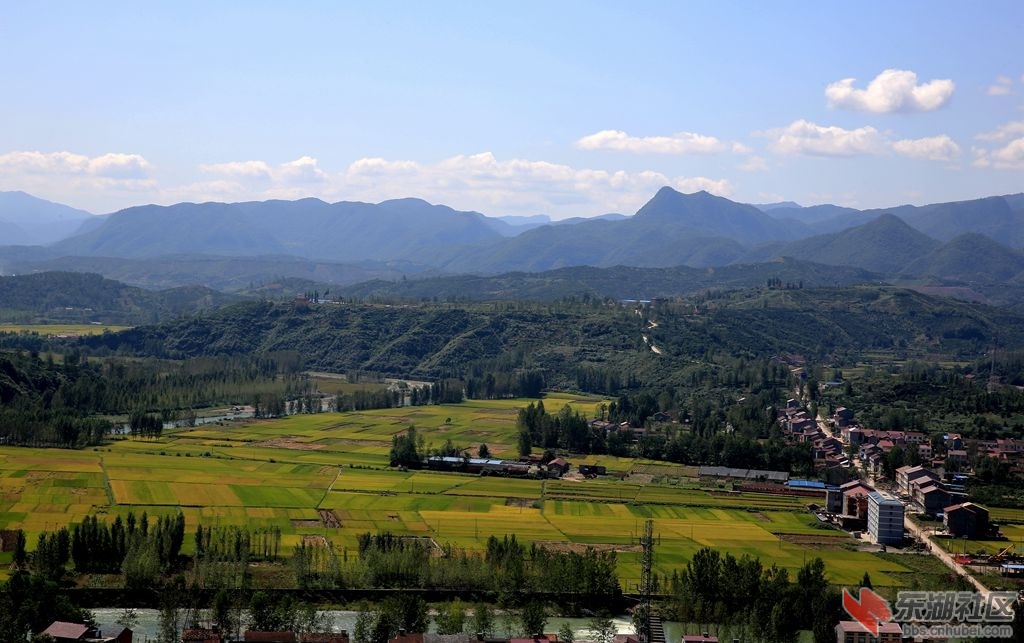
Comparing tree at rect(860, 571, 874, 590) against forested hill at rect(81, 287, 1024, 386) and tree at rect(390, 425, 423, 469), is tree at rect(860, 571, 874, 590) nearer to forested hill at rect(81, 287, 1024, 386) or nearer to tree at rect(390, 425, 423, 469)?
tree at rect(390, 425, 423, 469)

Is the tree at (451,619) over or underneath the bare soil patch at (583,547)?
over

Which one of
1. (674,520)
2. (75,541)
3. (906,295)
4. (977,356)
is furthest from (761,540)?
(906,295)

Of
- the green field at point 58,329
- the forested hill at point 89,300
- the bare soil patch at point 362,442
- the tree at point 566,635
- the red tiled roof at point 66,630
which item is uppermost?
the forested hill at point 89,300

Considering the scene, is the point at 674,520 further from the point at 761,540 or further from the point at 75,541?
the point at 75,541

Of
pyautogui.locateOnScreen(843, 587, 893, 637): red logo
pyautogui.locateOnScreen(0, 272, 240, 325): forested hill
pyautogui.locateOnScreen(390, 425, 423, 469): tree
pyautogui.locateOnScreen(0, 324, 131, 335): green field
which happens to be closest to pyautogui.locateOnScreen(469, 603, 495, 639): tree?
pyautogui.locateOnScreen(843, 587, 893, 637): red logo

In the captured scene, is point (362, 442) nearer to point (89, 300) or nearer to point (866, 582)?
point (866, 582)

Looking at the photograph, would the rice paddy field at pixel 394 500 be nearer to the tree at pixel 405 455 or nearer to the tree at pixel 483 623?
the tree at pixel 405 455

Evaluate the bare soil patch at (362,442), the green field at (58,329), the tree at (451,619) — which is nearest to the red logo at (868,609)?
the tree at (451,619)
